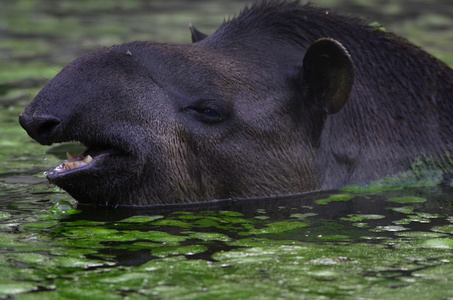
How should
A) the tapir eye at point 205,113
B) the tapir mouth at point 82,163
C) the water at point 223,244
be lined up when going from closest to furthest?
the water at point 223,244, the tapir mouth at point 82,163, the tapir eye at point 205,113

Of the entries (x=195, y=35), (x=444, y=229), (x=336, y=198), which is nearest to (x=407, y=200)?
(x=336, y=198)

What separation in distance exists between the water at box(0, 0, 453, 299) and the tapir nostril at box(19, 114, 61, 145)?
56 centimetres

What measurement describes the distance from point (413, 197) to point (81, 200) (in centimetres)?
248

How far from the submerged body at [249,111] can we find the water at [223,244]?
21 centimetres

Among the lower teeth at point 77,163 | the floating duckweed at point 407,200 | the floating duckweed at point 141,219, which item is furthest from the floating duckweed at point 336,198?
the lower teeth at point 77,163

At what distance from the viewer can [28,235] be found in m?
5.32

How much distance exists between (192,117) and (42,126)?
42.0 inches

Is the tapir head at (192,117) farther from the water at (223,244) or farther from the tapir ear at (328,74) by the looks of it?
the water at (223,244)

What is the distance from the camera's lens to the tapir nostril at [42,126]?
5609mm

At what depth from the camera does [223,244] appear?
5191 mm

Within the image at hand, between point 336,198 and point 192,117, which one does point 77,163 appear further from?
point 336,198

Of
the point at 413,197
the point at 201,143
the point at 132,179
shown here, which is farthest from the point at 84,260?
the point at 413,197

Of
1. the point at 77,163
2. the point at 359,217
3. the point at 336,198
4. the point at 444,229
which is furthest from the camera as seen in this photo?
the point at 336,198

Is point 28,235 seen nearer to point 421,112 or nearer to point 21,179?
point 21,179
